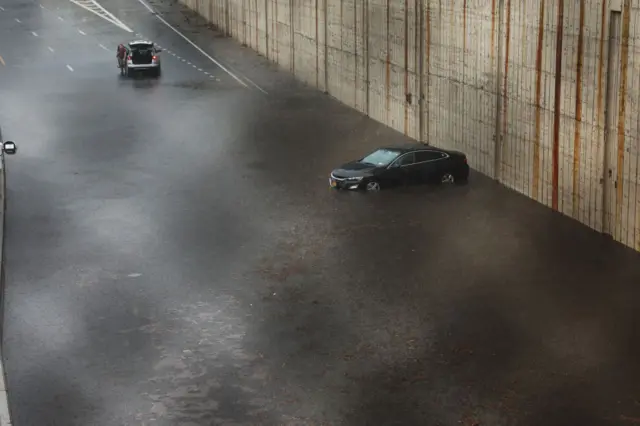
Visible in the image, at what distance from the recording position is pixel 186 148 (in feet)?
137

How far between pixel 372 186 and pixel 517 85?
5190mm

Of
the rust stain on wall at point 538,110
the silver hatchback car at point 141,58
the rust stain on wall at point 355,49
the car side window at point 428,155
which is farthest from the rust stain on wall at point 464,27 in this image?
the silver hatchback car at point 141,58

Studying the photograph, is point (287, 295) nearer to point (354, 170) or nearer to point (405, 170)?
point (354, 170)

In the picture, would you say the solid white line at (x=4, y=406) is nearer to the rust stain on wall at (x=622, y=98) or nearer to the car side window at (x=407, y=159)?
the rust stain on wall at (x=622, y=98)

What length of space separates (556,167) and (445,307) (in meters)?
9.26

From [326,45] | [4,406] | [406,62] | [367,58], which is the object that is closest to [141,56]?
[326,45]

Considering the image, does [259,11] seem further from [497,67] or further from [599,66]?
[599,66]

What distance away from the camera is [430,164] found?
35.9 meters

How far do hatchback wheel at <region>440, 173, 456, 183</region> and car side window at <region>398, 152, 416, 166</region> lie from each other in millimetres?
1076

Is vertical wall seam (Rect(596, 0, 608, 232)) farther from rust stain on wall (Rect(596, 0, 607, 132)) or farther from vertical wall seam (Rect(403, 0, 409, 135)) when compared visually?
vertical wall seam (Rect(403, 0, 409, 135))

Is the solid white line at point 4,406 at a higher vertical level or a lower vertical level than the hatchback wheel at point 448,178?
higher

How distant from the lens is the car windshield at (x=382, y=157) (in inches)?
1416

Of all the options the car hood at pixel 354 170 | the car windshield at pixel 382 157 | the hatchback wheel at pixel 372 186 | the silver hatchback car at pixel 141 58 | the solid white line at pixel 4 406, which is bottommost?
the hatchback wheel at pixel 372 186

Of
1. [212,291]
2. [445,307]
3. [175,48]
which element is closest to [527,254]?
[445,307]
